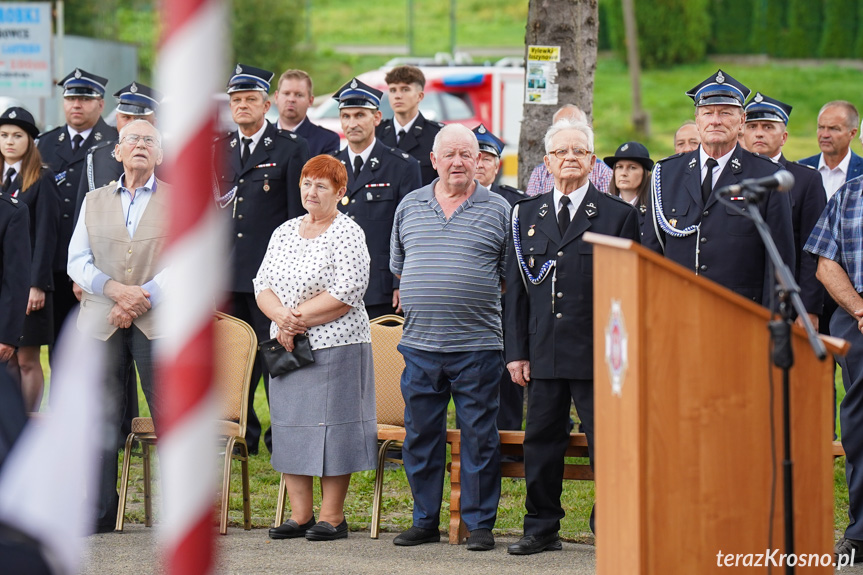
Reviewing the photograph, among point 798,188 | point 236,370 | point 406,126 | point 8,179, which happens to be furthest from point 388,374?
point 8,179

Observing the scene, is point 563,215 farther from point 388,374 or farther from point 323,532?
point 323,532

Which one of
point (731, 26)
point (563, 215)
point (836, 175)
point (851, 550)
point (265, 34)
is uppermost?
point (731, 26)

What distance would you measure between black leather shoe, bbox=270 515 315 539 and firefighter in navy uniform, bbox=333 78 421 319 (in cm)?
193

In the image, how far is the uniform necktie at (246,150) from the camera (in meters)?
8.50

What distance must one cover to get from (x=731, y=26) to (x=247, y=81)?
112ft

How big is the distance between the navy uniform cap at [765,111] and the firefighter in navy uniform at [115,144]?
383 cm

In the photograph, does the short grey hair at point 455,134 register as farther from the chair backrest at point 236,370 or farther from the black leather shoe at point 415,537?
the black leather shoe at point 415,537

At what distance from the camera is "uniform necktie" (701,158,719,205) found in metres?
6.34

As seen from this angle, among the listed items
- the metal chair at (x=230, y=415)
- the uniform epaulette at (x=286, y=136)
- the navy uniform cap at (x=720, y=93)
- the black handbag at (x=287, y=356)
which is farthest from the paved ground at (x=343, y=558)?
the uniform epaulette at (x=286, y=136)

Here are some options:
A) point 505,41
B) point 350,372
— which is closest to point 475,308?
point 350,372

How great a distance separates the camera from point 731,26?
4012 cm

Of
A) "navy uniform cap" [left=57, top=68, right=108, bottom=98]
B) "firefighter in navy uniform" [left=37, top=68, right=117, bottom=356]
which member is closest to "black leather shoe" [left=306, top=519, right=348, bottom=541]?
"firefighter in navy uniform" [left=37, top=68, right=117, bottom=356]

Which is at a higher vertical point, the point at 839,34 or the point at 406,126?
the point at 839,34

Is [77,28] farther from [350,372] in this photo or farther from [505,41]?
[350,372]
